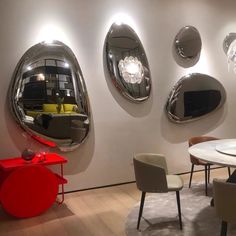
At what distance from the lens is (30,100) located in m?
3.57

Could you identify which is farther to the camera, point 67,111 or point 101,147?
point 101,147

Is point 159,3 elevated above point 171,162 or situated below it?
above

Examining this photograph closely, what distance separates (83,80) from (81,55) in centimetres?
33

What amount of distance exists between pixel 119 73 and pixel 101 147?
103 centimetres

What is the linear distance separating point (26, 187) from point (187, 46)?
9.96 ft

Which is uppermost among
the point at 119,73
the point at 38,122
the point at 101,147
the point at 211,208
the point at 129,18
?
the point at 129,18

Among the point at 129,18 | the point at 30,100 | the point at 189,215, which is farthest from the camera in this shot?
the point at 129,18

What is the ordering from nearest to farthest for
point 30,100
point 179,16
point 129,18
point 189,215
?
point 189,215 → point 30,100 → point 129,18 → point 179,16

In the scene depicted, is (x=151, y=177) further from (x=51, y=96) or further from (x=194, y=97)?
(x=194, y=97)

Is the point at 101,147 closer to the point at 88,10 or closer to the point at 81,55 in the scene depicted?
the point at 81,55

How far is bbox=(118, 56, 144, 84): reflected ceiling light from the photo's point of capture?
13.4 feet

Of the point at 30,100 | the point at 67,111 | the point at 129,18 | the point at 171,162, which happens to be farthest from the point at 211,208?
the point at 129,18

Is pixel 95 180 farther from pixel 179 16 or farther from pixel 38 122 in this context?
pixel 179 16

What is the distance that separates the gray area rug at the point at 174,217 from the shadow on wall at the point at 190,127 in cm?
106
